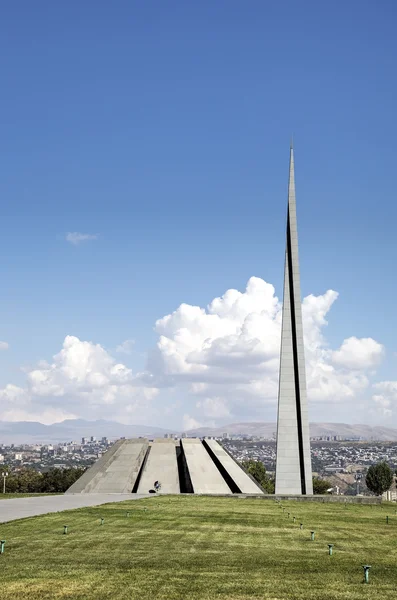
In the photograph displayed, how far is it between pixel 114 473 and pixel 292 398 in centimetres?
1480

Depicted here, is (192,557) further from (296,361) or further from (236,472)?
(236,472)

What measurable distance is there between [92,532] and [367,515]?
54.7 ft

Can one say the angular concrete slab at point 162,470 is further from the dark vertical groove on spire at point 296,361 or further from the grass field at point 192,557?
the grass field at point 192,557

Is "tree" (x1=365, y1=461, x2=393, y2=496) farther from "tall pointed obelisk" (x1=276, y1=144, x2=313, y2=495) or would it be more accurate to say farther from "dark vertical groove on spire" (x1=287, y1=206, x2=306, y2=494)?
"dark vertical groove on spire" (x1=287, y1=206, x2=306, y2=494)

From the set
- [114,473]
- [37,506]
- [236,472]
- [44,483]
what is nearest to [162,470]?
[114,473]

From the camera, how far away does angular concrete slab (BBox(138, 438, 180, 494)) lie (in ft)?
144

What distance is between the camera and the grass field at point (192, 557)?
12891 millimetres

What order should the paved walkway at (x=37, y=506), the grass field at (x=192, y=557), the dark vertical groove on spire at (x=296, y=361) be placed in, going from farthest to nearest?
the dark vertical groove on spire at (x=296, y=361) → the paved walkway at (x=37, y=506) → the grass field at (x=192, y=557)

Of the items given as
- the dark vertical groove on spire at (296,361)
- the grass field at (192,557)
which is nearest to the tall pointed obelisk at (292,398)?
the dark vertical groove on spire at (296,361)

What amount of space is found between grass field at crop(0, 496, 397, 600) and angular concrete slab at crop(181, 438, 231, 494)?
46.3 ft

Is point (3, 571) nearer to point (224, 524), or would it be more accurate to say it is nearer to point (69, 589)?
point (69, 589)

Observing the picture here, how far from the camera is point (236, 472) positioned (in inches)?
1896

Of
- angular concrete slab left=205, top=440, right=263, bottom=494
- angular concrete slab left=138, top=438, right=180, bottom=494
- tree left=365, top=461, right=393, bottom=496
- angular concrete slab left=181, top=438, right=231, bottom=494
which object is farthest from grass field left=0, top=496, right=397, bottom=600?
tree left=365, top=461, right=393, bottom=496

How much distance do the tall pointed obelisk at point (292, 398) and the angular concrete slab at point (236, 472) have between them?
2.24 m
